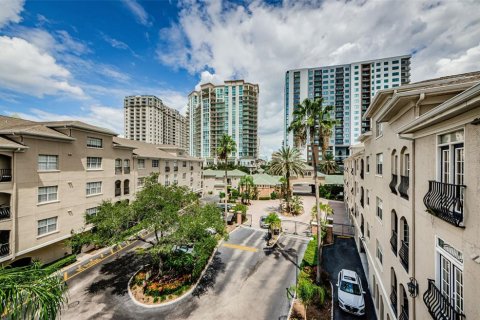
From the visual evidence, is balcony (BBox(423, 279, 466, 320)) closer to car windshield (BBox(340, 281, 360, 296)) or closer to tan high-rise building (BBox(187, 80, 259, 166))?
car windshield (BBox(340, 281, 360, 296))

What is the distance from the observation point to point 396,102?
8297 mm

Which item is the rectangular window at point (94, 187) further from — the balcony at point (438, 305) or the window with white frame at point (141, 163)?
the balcony at point (438, 305)

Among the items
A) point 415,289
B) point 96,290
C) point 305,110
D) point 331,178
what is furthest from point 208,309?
point 331,178

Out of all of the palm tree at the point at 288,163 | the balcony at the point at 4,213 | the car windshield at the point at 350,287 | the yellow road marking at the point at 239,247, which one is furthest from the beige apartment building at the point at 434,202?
the balcony at the point at 4,213

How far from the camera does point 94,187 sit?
2392cm

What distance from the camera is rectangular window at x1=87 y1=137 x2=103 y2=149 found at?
23.2 m

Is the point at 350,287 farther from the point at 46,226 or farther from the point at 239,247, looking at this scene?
the point at 46,226

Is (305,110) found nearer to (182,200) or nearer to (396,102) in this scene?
(396,102)

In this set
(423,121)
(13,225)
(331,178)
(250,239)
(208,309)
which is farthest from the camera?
(331,178)

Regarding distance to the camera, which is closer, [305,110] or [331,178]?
[305,110]

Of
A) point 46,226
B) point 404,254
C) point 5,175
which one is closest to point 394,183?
point 404,254

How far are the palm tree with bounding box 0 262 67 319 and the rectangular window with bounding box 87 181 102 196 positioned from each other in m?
21.1

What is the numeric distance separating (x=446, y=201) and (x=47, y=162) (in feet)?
91.4

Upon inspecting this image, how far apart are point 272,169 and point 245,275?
21055 millimetres
